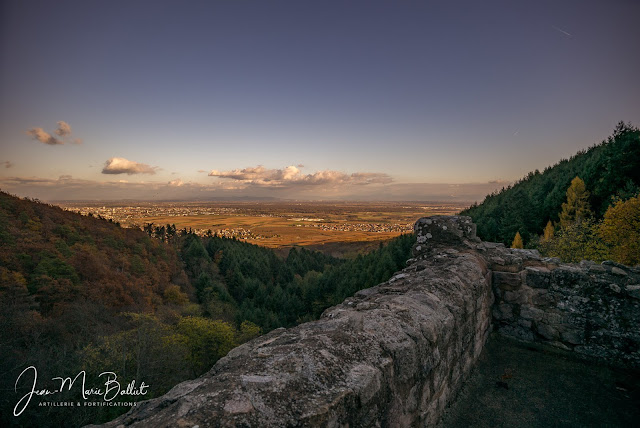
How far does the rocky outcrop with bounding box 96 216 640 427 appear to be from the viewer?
5.92 ft

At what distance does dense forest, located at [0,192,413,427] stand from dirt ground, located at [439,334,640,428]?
578 inches

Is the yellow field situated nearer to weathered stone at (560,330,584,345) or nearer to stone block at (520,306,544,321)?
stone block at (520,306,544,321)

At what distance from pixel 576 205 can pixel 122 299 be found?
195ft

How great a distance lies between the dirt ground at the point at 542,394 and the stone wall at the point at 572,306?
34 cm

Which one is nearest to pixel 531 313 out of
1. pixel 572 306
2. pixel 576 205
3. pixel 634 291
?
pixel 572 306

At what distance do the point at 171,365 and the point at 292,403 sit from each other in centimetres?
2514

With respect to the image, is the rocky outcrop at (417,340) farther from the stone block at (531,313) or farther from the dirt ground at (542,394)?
the dirt ground at (542,394)

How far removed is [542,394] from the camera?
15.4ft

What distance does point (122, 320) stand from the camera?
3123 centimetres

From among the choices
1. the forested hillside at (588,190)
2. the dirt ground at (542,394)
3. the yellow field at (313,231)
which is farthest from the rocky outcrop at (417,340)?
the yellow field at (313,231)

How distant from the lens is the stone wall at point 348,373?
67.5 inches

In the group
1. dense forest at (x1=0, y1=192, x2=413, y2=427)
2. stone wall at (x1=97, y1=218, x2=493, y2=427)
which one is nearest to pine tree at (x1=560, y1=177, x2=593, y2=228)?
dense forest at (x1=0, y1=192, x2=413, y2=427)

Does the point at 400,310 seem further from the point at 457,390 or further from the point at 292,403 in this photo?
the point at 457,390

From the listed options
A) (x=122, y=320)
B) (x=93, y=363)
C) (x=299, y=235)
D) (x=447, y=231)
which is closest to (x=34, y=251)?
(x=122, y=320)
